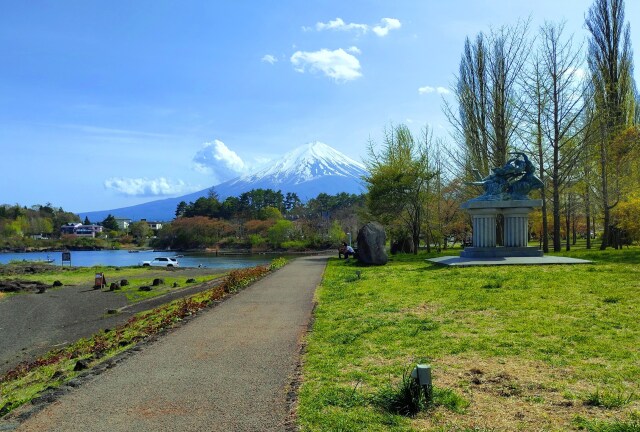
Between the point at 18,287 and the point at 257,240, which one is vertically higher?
the point at 257,240

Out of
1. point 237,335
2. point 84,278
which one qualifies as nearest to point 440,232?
point 84,278

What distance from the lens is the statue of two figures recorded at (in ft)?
69.2

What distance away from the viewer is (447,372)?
217 inches

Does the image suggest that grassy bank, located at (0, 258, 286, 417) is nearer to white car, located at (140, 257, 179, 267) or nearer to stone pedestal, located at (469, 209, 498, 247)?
stone pedestal, located at (469, 209, 498, 247)

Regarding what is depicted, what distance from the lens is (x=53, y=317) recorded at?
17094 mm

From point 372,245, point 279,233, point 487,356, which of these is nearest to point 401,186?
point 372,245

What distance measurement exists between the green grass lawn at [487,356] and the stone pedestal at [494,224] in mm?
8737

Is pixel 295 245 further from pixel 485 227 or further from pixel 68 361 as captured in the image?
pixel 68 361

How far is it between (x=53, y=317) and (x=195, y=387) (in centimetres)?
1390

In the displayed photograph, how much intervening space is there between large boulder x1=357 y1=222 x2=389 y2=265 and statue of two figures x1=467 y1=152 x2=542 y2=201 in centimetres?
455

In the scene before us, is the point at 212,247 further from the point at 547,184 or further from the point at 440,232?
the point at 547,184

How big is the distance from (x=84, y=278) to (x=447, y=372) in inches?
1253

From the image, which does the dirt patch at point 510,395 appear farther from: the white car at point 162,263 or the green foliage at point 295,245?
the green foliage at point 295,245

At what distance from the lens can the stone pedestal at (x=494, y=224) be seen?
20516 mm
